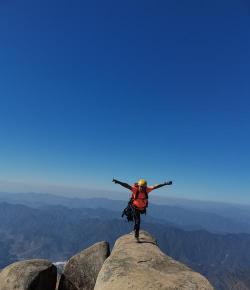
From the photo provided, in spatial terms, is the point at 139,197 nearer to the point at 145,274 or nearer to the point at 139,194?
the point at 139,194

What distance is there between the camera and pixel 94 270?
26.4m

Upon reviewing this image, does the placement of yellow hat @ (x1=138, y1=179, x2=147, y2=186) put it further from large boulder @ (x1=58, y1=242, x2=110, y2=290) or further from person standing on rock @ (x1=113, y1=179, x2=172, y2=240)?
large boulder @ (x1=58, y1=242, x2=110, y2=290)

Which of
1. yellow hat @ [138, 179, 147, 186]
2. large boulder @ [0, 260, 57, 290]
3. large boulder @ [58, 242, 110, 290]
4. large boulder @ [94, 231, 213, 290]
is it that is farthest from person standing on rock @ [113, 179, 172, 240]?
large boulder @ [0, 260, 57, 290]

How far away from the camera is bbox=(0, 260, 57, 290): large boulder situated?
22.7 m

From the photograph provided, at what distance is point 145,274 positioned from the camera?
16828 mm

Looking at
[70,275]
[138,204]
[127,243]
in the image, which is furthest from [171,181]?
[70,275]

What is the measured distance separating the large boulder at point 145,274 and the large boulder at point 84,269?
5843mm

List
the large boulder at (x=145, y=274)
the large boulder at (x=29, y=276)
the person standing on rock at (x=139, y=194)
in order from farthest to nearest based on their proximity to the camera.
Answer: the person standing on rock at (x=139, y=194) < the large boulder at (x=29, y=276) < the large boulder at (x=145, y=274)

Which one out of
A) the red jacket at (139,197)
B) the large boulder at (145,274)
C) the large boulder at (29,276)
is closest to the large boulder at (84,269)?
the large boulder at (29,276)

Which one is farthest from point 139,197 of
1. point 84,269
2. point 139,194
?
point 84,269

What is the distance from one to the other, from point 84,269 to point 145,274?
11331 mm

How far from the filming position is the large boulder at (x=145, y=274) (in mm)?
15742

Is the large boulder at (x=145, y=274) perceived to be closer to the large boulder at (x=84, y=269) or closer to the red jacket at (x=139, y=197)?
the red jacket at (x=139, y=197)

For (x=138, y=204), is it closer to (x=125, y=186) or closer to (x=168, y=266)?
(x=125, y=186)
